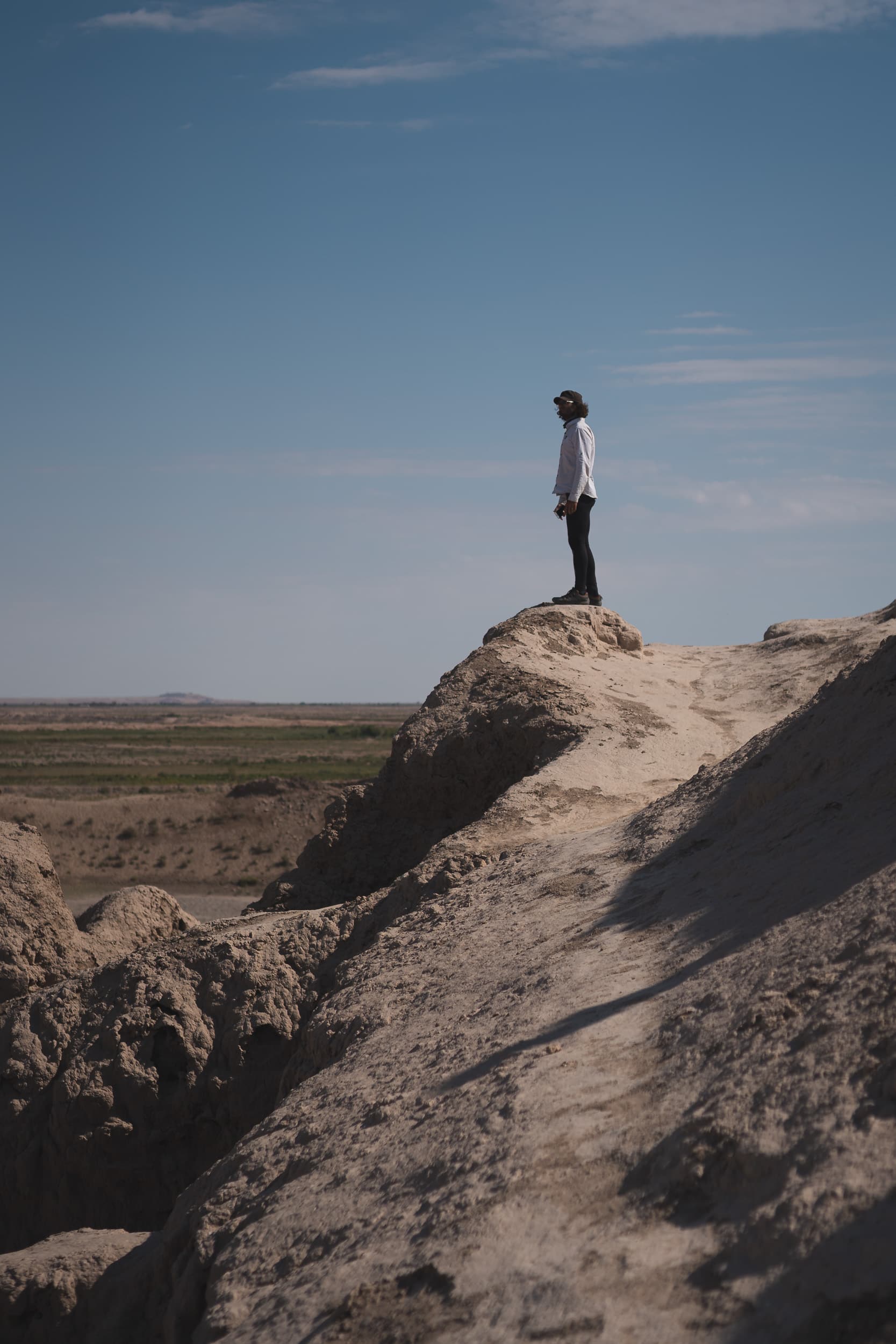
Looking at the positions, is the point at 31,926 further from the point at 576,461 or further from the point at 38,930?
the point at 576,461

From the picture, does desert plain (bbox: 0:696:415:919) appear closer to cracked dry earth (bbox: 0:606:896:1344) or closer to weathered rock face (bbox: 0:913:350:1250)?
cracked dry earth (bbox: 0:606:896:1344)

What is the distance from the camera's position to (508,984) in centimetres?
429

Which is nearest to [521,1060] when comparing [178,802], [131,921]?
[131,921]

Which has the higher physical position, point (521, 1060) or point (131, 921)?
point (521, 1060)

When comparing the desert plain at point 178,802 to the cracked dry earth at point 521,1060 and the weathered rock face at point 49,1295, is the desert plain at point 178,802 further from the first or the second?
the weathered rock face at point 49,1295

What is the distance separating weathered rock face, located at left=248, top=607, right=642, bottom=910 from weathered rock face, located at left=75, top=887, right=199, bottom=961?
1022mm

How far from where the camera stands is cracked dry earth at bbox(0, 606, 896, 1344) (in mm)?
2496

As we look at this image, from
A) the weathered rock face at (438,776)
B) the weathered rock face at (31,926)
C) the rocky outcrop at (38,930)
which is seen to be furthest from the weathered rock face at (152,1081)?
the weathered rock face at (438,776)

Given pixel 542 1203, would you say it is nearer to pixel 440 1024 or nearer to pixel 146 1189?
pixel 440 1024

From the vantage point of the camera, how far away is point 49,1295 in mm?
4340

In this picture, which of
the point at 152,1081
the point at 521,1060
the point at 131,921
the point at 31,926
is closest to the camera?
the point at 521,1060

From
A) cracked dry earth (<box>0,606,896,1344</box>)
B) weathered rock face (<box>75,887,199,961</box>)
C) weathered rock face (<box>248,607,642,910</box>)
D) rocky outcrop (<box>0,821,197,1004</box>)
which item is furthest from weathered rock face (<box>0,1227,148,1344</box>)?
weathered rock face (<box>75,887,199,961</box>)

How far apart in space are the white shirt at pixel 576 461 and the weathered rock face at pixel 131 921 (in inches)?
161

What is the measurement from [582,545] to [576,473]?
2.03ft
